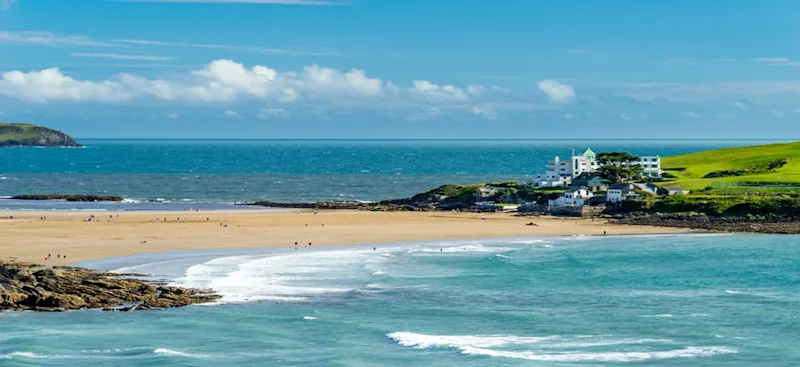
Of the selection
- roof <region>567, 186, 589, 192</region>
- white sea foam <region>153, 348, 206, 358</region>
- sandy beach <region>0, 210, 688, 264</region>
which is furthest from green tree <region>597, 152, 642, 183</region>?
white sea foam <region>153, 348, 206, 358</region>

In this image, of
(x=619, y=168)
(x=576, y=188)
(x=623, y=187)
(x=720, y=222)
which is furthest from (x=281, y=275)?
(x=619, y=168)

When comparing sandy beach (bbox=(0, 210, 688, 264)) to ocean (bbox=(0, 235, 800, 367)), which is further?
sandy beach (bbox=(0, 210, 688, 264))

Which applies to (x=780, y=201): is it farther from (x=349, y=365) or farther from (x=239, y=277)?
(x=349, y=365)

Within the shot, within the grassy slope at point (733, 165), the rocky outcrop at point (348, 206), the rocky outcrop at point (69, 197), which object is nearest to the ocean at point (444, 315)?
the rocky outcrop at point (348, 206)

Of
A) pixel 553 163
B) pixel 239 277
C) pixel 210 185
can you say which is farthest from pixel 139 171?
pixel 239 277

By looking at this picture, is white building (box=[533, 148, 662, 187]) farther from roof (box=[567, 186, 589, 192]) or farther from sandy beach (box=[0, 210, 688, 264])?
sandy beach (box=[0, 210, 688, 264])

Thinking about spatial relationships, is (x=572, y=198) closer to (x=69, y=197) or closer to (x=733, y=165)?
(x=733, y=165)
